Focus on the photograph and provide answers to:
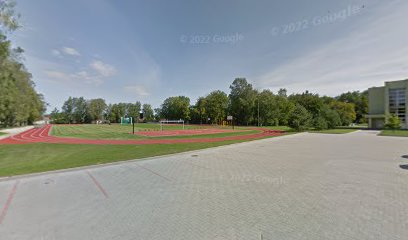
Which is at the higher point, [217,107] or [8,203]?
[217,107]

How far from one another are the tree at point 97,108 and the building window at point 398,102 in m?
131

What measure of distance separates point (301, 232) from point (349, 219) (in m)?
1.29

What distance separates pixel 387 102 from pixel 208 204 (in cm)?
6044

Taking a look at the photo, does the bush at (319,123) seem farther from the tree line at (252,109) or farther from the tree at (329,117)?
the tree at (329,117)

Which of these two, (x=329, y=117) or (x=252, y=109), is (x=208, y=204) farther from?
(x=252, y=109)

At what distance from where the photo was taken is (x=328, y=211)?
4.15m

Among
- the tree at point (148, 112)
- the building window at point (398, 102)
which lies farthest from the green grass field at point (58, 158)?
the tree at point (148, 112)

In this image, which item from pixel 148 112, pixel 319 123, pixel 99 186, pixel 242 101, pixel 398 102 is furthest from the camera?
pixel 148 112

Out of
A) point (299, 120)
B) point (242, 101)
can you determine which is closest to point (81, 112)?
point (242, 101)

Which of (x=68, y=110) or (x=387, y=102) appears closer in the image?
(x=387, y=102)

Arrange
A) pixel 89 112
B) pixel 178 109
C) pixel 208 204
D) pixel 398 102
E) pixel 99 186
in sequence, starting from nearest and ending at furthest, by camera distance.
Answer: pixel 208 204, pixel 99 186, pixel 398 102, pixel 178 109, pixel 89 112

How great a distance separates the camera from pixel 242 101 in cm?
→ 6750

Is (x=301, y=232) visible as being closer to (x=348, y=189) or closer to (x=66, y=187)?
(x=348, y=189)

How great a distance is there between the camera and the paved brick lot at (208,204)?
135 inches
